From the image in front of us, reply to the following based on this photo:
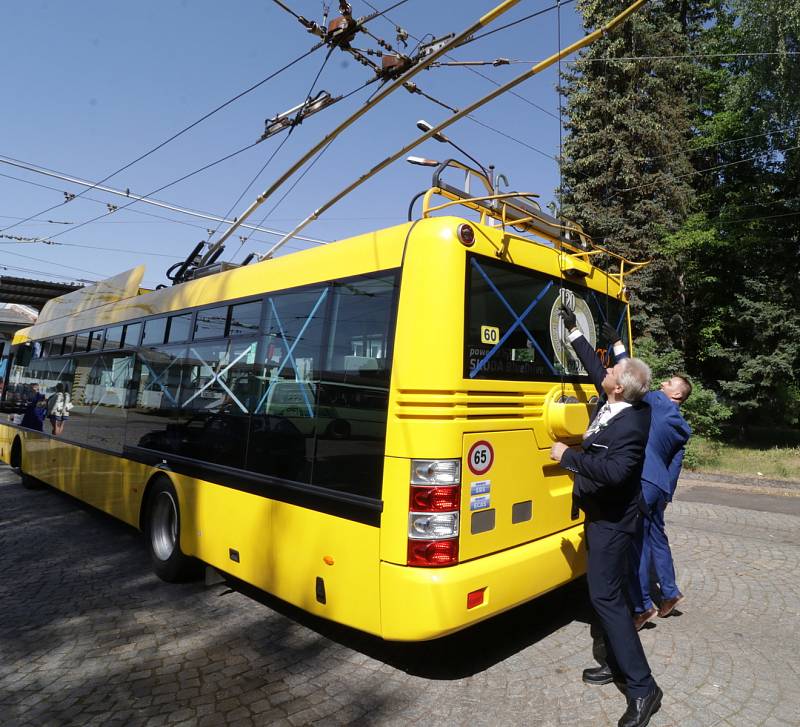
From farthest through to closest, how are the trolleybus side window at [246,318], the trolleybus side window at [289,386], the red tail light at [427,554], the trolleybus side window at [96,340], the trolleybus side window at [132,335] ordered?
the trolleybus side window at [96,340] < the trolleybus side window at [132,335] < the trolleybus side window at [246,318] < the trolleybus side window at [289,386] < the red tail light at [427,554]

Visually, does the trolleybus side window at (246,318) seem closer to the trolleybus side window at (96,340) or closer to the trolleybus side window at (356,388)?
the trolleybus side window at (356,388)

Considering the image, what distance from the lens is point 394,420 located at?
132 inches

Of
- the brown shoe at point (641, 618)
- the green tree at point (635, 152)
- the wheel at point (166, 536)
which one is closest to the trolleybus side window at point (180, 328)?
the wheel at point (166, 536)

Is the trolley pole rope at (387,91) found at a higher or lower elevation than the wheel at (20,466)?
higher

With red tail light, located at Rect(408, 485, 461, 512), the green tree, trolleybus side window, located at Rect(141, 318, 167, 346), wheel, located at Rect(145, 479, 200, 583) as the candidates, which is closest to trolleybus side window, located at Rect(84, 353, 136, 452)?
trolleybus side window, located at Rect(141, 318, 167, 346)

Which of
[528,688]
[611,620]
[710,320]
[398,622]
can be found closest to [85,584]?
[398,622]

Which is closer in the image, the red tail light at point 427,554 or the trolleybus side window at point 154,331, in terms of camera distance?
the red tail light at point 427,554

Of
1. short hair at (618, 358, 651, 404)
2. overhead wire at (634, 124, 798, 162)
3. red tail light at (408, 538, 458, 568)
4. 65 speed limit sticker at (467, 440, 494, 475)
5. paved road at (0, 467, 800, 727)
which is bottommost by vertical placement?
paved road at (0, 467, 800, 727)

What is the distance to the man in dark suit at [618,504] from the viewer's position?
3.11 m

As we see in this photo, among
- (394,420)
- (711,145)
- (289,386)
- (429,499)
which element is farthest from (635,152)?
(429,499)

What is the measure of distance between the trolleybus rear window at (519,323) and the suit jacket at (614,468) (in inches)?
28.8

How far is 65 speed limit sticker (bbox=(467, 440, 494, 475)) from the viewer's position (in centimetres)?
339

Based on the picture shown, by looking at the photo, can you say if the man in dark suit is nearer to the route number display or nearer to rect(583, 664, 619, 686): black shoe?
rect(583, 664, 619, 686): black shoe

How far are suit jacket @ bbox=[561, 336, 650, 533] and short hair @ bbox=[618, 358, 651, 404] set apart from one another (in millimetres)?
75
